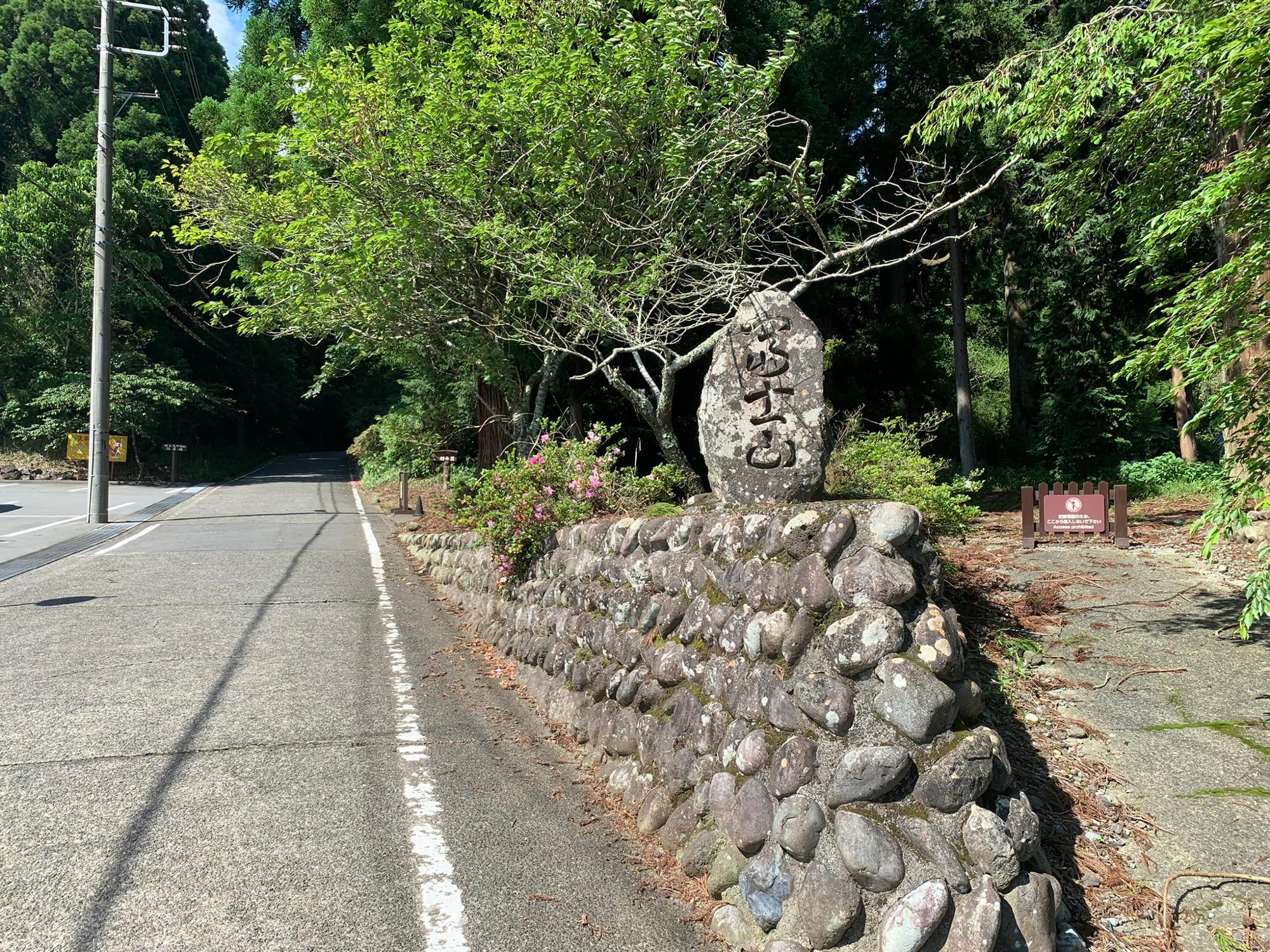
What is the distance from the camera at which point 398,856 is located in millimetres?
3984

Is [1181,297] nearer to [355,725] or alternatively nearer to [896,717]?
[896,717]

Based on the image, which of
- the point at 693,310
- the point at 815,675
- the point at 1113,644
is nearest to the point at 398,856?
the point at 815,675

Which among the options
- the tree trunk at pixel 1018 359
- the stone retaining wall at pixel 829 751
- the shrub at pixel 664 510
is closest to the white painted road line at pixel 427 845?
the stone retaining wall at pixel 829 751

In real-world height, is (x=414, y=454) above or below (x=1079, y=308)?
below

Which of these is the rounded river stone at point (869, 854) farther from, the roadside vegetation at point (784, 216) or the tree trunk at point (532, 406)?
the tree trunk at point (532, 406)

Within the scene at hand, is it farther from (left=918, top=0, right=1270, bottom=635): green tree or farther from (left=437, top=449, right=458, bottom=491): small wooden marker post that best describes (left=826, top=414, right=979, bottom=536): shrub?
(left=437, top=449, right=458, bottom=491): small wooden marker post

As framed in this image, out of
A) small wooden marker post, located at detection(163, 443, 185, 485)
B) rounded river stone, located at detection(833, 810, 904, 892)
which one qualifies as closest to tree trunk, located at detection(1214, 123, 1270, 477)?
rounded river stone, located at detection(833, 810, 904, 892)

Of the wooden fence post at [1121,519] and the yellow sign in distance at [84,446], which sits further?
the yellow sign in distance at [84,446]

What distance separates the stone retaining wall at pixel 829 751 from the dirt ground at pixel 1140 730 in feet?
2.19

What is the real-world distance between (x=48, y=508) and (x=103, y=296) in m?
5.46

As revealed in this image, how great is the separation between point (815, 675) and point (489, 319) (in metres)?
A: 9.22

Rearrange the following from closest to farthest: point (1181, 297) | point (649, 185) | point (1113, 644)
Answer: point (1181, 297)
point (1113, 644)
point (649, 185)

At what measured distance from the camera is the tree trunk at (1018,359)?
19125mm

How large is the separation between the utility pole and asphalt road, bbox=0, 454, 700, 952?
8.47m
